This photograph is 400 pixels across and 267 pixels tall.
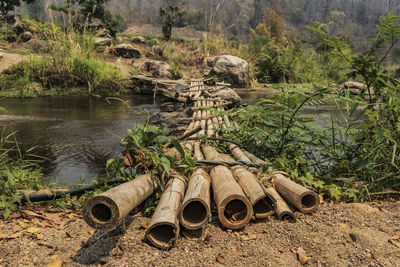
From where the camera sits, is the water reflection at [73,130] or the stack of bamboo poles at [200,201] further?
the water reflection at [73,130]

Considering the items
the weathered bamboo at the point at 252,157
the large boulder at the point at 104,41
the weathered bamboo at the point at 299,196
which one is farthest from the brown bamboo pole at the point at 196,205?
the large boulder at the point at 104,41

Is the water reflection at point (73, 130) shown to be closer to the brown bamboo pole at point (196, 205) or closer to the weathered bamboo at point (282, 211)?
the brown bamboo pole at point (196, 205)

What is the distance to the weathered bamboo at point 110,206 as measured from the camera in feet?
4.11

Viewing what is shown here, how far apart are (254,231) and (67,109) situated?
6649 mm

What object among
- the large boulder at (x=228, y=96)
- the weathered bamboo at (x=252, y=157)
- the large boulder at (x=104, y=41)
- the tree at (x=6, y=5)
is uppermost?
the tree at (x=6, y=5)

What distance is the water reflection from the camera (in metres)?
3.41

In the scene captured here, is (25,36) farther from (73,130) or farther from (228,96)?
(228,96)

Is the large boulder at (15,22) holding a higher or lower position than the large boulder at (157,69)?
higher

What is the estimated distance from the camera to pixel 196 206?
166cm

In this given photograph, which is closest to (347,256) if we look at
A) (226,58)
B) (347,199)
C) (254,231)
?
(254,231)

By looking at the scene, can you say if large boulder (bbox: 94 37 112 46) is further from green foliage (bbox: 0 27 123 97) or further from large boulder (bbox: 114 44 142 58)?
green foliage (bbox: 0 27 123 97)

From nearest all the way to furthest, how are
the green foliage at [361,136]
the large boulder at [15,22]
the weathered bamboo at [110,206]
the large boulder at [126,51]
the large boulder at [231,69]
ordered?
1. the weathered bamboo at [110,206]
2. the green foliage at [361,136]
3. the large boulder at [231,69]
4. the large boulder at [15,22]
5. the large boulder at [126,51]

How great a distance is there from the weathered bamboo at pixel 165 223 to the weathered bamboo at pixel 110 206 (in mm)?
151

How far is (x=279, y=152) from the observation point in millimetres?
2648
